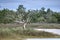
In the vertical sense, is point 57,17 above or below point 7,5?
below

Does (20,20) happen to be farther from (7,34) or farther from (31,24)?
(7,34)

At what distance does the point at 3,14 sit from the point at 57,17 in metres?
4.63

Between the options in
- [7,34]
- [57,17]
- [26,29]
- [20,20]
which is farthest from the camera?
[57,17]

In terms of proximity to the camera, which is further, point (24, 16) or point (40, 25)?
point (40, 25)

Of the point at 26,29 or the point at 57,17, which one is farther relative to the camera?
the point at 57,17

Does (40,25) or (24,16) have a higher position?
(24,16)

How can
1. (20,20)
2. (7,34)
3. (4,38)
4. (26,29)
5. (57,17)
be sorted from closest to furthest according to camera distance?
(4,38), (7,34), (26,29), (20,20), (57,17)

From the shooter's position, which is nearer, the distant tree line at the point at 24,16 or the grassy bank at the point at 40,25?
the grassy bank at the point at 40,25

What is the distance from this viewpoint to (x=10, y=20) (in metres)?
17.8

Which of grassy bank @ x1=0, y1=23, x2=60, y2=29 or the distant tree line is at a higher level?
the distant tree line

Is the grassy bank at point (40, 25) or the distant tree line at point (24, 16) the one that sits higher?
the distant tree line at point (24, 16)

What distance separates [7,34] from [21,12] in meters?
5.05

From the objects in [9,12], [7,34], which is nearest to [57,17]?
[9,12]

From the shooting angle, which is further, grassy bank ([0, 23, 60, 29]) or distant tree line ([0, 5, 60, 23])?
distant tree line ([0, 5, 60, 23])
